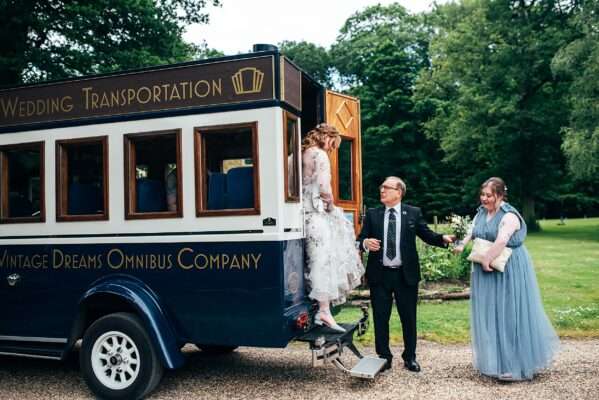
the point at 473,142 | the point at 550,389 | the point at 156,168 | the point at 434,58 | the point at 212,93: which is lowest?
the point at 550,389

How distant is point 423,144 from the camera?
40.2 m

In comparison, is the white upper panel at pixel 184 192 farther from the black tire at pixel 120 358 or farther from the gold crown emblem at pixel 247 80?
the black tire at pixel 120 358

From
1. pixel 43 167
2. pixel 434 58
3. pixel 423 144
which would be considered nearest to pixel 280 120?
pixel 43 167

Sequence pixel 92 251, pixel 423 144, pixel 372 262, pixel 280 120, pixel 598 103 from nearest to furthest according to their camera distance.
A: pixel 280 120, pixel 92 251, pixel 372 262, pixel 598 103, pixel 423 144

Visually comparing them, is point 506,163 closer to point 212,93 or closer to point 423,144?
point 423,144

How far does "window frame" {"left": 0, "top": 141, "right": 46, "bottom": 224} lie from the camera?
5.99 meters

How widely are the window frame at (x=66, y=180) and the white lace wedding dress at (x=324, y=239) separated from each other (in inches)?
74.8

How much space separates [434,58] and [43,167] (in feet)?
111

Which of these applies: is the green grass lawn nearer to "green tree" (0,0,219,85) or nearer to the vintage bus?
the vintage bus

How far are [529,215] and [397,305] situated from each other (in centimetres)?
2776

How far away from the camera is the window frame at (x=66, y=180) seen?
5754 mm

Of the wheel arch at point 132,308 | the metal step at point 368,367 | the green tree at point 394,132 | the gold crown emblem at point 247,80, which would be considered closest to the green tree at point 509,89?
the green tree at point 394,132

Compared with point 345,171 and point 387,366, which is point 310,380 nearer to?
point 387,366

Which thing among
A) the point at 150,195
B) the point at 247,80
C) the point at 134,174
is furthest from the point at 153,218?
the point at 247,80
